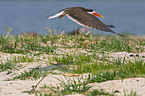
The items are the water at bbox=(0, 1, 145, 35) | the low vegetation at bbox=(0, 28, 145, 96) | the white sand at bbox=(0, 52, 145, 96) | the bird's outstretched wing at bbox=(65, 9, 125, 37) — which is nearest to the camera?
the white sand at bbox=(0, 52, 145, 96)

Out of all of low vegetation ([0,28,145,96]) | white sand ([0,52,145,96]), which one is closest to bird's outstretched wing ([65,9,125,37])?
low vegetation ([0,28,145,96])

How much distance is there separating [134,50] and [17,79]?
2.81 m

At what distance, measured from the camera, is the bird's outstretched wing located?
4.10 meters

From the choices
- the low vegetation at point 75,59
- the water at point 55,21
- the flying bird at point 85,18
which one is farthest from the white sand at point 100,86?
the water at point 55,21

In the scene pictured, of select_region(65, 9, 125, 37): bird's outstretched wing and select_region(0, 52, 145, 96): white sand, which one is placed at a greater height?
select_region(65, 9, 125, 37): bird's outstretched wing

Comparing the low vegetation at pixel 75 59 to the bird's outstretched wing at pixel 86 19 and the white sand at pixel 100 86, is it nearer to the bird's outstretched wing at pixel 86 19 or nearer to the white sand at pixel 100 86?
the white sand at pixel 100 86

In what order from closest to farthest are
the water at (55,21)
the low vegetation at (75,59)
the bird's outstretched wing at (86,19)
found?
the low vegetation at (75,59), the bird's outstretched wing at (86,19), the water at (55,21)

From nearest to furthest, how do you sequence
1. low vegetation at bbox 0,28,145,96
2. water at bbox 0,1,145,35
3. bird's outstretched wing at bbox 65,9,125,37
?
low vegetation at bbox 0,28,145,96 < bird's outstretched wing at bbox 65,9,125,37 < water at bbox 0,1,145,35

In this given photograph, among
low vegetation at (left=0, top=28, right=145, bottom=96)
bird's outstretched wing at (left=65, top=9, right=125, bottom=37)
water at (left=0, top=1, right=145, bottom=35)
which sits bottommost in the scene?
water at (left=0, top=1, right=145, bottom=35)

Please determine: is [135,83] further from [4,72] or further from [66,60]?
[4,72]

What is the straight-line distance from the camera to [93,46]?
5602mm

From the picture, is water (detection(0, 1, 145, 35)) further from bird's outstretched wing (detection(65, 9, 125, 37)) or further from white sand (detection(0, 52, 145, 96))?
white sand (detection(0, 52, 145, 96))

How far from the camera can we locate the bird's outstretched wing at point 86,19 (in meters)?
4.10

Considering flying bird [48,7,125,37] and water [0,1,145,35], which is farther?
water [0,1,145,35]
